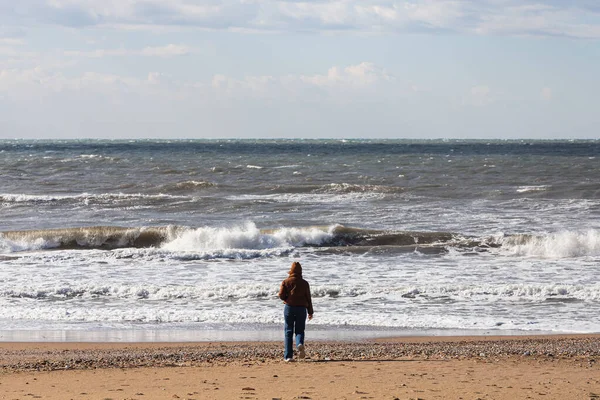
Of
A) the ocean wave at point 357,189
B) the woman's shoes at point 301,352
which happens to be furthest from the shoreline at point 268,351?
the ocean wave at point 357,189

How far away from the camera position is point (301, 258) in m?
21.2

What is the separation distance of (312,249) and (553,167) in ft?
112

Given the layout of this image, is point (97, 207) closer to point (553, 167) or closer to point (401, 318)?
point (401, 318)

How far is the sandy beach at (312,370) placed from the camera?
8.26 metres

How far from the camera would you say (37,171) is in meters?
53.4

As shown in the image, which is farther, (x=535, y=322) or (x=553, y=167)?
(x=553, y=167)

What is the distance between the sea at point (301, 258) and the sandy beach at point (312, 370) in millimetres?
1365

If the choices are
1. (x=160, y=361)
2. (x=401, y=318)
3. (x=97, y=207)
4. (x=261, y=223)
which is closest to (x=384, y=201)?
(x=261, y=223)

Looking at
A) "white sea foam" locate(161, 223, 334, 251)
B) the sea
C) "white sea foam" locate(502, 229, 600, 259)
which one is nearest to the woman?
the sea

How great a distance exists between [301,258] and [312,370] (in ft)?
38.7

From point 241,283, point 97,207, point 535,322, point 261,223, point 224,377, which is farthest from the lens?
point 97,207

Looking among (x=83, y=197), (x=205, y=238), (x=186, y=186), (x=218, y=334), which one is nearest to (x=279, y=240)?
(x=205, y=238)

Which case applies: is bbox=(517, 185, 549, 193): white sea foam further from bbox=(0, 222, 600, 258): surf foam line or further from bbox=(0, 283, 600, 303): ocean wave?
bbox=(0, 283, 600, 303): ocean wave

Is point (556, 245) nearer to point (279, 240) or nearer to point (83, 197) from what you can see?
point (279, 240)
